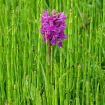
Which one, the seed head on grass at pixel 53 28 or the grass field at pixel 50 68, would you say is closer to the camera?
the grass field at pixel 50 68

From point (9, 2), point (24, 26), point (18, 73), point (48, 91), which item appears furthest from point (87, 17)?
point (48, 91)

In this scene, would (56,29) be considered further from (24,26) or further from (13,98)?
(24,26)

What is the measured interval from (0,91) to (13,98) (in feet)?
0.51

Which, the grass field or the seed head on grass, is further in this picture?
the seed head on grass

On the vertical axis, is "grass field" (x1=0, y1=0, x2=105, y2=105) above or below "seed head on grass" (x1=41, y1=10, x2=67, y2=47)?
below

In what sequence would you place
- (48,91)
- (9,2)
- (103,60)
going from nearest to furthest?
(48,91) < (103,60) < (9,2)

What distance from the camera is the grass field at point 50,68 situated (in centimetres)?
159

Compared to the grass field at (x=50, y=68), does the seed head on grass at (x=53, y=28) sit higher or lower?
higher

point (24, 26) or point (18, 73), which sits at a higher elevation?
point (24, 26)

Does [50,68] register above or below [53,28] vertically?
below

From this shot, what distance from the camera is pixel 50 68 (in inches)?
70.1

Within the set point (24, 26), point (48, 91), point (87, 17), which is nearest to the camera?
point (48, 91)

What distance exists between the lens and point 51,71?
5.59 ft

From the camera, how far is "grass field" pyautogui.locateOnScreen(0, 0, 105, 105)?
1.59 meters
